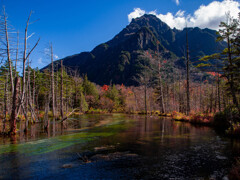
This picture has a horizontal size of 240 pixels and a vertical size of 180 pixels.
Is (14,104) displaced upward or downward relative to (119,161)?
upward

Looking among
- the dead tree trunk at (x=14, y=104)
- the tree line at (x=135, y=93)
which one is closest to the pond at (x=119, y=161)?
the dead tree trunk at (x=14, y=104)

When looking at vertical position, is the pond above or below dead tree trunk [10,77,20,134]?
below

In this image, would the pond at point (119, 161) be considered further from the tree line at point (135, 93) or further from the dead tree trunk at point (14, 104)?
the tree line at point (135, 93)

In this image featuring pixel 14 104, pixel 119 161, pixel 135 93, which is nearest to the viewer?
pixel 119 161

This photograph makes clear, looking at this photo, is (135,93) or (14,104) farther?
(135,93)

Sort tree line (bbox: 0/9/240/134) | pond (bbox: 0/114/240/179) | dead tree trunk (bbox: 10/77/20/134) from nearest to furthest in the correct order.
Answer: pond (bbox: 0/114/240/179) < dead tree trunk (bbox: 10/77/20/134) < tree line (bbox: 0/9/240/134)

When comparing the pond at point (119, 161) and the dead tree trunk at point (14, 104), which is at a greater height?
the dead tree trunk at point (14, 104)

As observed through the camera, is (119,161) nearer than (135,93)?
Yes

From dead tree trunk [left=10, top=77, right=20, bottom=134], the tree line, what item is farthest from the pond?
the tree line

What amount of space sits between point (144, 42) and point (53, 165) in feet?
654

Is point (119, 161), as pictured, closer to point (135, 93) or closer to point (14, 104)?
point (14, 104)

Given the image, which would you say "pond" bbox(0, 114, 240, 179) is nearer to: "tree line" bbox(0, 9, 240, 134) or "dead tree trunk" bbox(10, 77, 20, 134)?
"dead tree trunk" bbox(10, 77, 20, 134)

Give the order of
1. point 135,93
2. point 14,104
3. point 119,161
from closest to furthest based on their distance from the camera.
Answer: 1. point 119,161
2. point 14,104
3. point 135,93

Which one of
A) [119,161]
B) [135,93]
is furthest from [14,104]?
[135,93]
